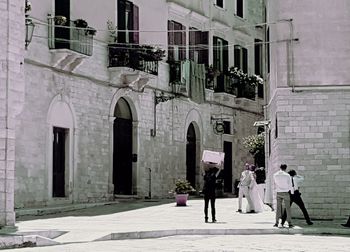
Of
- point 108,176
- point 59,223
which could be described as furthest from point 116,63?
point 59,223

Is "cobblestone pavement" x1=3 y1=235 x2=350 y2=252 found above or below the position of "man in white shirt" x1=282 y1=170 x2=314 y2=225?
below

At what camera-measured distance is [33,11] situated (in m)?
26.0

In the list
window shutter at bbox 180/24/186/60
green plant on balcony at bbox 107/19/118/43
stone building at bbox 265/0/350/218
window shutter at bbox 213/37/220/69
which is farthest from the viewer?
window shutter at bbox 213/37/220/69

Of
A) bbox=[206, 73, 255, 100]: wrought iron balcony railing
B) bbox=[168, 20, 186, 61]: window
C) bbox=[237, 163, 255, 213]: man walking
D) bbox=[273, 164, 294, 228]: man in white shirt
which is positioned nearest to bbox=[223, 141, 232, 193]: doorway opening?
bbox=[206, 73, 255, 100]: wrought iron balcony railing

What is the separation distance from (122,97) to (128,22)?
9.92 ft

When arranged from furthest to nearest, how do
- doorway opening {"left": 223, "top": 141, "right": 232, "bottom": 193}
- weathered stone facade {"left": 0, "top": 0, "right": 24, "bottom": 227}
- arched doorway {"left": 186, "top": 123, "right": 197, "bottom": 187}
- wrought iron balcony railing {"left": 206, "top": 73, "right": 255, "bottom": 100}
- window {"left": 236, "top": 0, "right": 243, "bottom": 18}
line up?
window {"left": 236, "top": 0, "right": 243, "bottom": 18} → doorway opening {"left": 223, "top": 141, "right": 232, "bottom": 193} → wrought iron balcony railing {"left": 206, "top": 73, "right": 255, "bottom": 100} → arched doorway {"left": 186, "top": 123, "right": 197, "bottom": 187} → weathered stone facade {"left": 0, "top": 0, "right": 24, "bottom": 227}

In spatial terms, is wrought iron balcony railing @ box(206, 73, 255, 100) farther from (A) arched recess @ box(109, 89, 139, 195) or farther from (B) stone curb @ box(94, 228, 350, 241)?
(B) stone curb @ box(94, 228, 350, 241)

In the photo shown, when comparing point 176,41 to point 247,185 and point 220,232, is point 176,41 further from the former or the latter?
point 220,232

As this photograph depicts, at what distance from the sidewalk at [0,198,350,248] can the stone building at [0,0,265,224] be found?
1878 mm

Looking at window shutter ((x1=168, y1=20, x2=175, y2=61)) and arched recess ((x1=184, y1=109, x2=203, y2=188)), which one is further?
arched recess ((x1=184, y1=109, x2=203, y2=188))

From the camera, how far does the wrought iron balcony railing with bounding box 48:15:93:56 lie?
1056 inches

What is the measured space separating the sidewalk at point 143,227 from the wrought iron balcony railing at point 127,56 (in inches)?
282

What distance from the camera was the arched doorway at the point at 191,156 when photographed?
1474 inches

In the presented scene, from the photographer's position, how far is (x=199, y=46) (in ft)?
124
